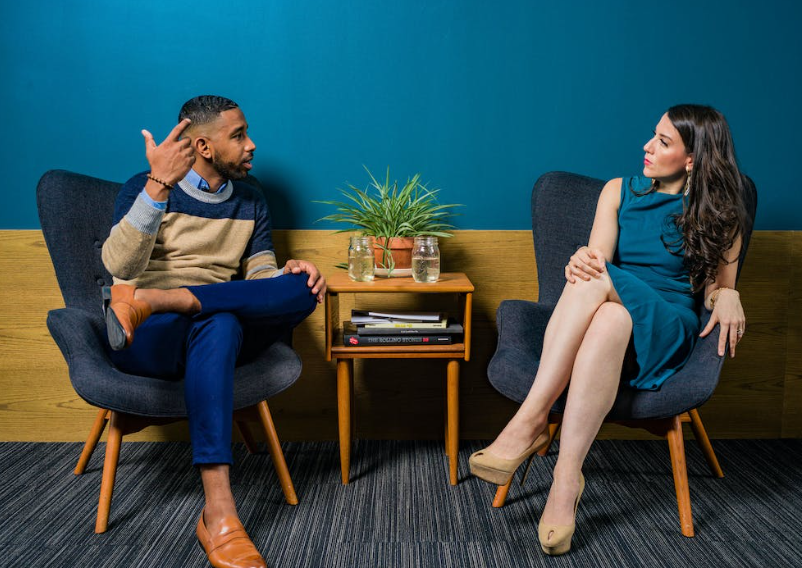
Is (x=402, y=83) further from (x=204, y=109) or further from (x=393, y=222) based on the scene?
(x=204, y=109)

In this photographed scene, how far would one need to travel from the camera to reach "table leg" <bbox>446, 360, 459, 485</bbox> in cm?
211

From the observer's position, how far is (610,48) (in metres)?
2.34

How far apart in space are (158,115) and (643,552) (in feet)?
6.65

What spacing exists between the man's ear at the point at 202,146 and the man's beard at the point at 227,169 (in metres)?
0.02

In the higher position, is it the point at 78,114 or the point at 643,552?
the point at 78,114

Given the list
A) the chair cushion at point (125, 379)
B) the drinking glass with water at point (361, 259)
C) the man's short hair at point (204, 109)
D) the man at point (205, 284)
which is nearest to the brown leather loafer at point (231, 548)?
the man at point (205, 284)

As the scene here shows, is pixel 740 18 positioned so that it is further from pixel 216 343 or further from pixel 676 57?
pixel 216 343

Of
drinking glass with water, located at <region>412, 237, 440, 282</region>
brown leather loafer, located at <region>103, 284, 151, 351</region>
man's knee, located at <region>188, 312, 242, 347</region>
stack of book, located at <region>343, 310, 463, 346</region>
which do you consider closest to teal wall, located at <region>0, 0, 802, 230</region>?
drinking glass with water, located at <region>412, 237, 440, 282</region>

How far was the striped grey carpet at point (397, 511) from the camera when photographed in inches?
66.4

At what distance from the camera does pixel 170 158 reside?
70.5 inches

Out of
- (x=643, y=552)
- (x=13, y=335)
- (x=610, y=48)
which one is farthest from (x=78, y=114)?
(x=643, y=552)

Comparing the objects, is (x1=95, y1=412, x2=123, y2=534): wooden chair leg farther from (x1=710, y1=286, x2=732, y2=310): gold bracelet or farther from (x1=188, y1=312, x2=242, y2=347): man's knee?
(x1=710, y1=286, x2=732, y2=310): gold bracelet

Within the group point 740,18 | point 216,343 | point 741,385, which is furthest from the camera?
point 741,385

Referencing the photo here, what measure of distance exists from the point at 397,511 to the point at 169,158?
3.80ft
